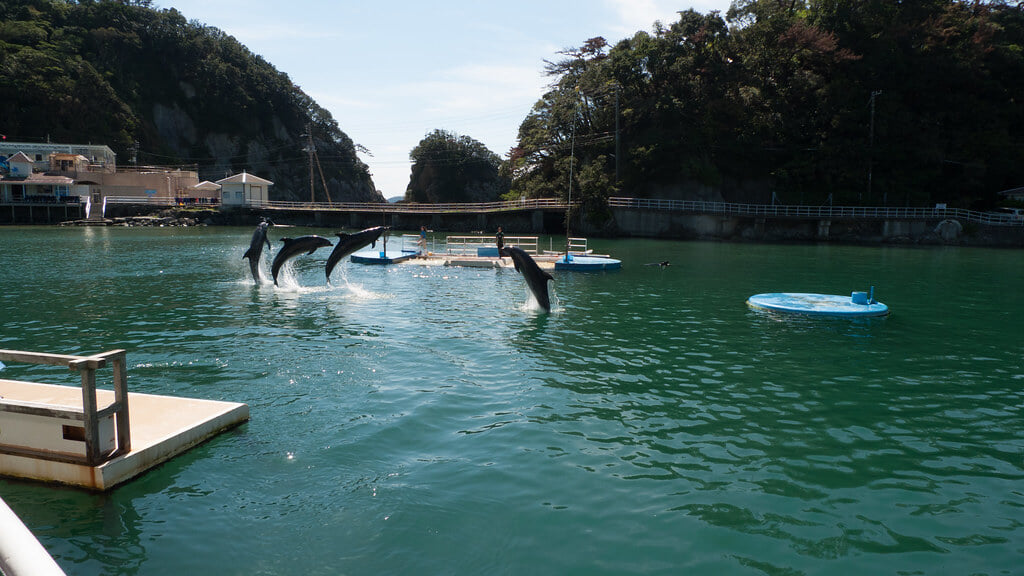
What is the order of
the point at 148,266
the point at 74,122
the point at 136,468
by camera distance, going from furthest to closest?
the point at 74,122
the point at 148,266
the point at 136,468

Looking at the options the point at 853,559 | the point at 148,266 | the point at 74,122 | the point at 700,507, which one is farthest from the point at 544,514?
the point at 74,122

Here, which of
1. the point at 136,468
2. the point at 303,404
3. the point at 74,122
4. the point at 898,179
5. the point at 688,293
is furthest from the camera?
the point at 74,122

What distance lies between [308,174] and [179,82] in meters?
26.4

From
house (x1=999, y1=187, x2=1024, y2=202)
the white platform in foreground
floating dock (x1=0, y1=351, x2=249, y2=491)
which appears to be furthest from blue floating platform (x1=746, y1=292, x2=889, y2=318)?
house (x1=999, y1=187, x2=1024, y2=202)

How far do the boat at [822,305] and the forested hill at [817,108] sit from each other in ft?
131

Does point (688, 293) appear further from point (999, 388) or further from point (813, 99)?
point (813, 99)

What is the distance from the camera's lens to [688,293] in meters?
25.2

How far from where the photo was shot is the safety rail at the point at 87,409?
7051mm

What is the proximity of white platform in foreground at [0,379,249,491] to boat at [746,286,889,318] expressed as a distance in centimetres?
1656

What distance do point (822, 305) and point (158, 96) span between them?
388ft

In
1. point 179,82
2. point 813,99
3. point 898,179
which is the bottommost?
point 898,179

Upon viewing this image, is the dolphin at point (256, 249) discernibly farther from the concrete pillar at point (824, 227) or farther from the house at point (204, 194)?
the house at point (204, 194)

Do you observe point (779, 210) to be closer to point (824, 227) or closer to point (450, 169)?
point (824, 227)

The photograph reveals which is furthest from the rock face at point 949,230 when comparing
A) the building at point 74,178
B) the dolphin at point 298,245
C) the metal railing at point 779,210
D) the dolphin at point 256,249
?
the building at point 74,178
